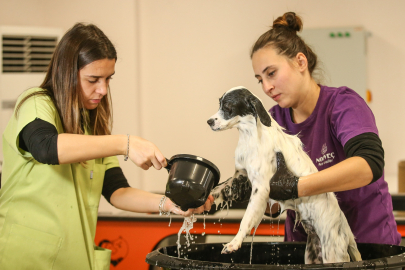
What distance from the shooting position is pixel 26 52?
2832 mm

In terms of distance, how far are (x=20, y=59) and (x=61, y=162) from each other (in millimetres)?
2115

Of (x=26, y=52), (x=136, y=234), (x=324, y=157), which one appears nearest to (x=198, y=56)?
(x=26, y=52)

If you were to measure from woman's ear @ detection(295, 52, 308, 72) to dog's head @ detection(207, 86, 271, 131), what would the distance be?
0.27m

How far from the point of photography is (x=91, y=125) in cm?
134

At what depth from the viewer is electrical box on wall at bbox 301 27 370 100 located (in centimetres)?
308

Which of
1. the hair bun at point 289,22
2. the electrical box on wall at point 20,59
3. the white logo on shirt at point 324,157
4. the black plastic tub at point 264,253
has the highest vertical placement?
the electrical box on wall at point 20,59

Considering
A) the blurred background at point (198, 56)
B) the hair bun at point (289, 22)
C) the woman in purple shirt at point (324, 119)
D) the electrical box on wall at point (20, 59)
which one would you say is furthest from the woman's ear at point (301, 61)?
the electrical box on wall at point (20, 59)

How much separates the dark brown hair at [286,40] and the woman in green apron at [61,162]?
48cm

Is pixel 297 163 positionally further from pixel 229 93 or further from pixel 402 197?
pixel 402 197

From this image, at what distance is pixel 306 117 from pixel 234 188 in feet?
1.15

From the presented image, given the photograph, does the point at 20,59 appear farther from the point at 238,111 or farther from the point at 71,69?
the point at 238,111

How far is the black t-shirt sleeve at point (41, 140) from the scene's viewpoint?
1.00 m

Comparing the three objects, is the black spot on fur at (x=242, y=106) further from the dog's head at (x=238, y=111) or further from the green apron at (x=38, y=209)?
the green apron at (x=38, y=209)

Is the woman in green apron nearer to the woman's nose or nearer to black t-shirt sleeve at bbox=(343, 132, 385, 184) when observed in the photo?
the woman's nose
